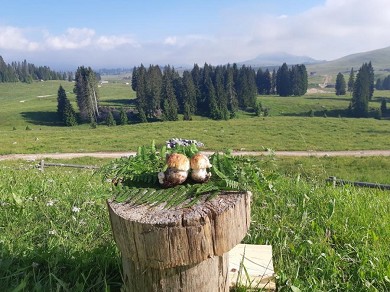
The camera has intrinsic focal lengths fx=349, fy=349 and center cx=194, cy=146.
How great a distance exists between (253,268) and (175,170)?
147 cm

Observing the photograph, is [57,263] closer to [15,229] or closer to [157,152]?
[15,229]

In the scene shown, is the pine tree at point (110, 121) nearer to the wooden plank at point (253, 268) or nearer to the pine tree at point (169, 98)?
the pine tree at point (169, 98)

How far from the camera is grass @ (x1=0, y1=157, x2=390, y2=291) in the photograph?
3.37 meters

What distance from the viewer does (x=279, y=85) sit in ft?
458

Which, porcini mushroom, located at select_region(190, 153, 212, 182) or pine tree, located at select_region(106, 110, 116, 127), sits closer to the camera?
porcini mushroom, located at select_region(190, 153, 212, 182)

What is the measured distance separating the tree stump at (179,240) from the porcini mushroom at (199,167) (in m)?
0.24

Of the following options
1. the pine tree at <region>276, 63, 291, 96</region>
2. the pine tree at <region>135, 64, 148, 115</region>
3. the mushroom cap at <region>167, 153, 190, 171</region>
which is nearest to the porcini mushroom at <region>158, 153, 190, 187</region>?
the mushroom cap at <region>167, 153, 190, 171</region>

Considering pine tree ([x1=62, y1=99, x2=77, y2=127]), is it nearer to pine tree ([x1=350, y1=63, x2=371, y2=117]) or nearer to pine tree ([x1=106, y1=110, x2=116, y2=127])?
pine tree ([x1=106, y1=110, x2=116, y2=127])

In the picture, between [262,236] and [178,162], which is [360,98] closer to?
[262,236]

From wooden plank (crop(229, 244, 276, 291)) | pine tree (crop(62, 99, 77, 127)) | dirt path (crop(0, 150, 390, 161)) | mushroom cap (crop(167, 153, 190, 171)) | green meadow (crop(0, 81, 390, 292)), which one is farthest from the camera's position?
pine tree (crop(62, 99, 77, 127))

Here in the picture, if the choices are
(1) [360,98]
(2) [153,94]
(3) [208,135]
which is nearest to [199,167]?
(3) [208,135]

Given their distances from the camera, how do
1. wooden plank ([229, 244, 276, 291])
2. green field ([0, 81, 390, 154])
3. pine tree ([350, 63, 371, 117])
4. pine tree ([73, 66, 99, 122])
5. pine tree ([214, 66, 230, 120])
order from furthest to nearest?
pine tree ([350, 63, 371, 117])
pine tree ([73, 66, 99, 122])
pine tree ([214, 66, 230, 120])
green field ([0, 81, 390, 154])
wooden plank ([229, 244, 276, 291])

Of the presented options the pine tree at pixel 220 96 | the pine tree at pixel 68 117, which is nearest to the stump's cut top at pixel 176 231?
the pine tree at pixel 220 96

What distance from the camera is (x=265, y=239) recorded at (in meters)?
4.42
